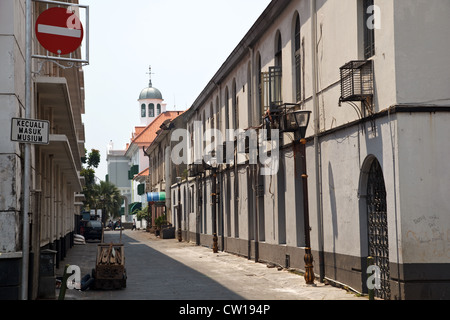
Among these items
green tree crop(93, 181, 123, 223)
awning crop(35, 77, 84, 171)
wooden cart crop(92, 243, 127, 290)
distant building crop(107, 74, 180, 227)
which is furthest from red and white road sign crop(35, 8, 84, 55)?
green tree crop(93, 181, 123, 223)

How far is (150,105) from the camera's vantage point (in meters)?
110

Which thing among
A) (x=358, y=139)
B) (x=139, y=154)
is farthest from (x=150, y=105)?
(x=358, y=139)

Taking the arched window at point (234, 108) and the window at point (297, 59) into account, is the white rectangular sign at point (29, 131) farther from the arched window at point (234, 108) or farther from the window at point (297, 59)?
the arched window at point (234, 108)

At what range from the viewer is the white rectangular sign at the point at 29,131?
10969mm

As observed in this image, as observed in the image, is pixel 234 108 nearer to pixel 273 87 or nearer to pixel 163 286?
pixel 273 87

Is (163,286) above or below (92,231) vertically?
below

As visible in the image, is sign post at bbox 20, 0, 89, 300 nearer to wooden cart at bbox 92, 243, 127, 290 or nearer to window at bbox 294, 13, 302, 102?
wooden cart at bbox 92, 243, 127, 290

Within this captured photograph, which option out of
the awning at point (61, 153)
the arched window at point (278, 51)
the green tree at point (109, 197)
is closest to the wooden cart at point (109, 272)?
the awning at point (61, 153)

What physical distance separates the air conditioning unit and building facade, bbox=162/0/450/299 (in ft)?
0.09

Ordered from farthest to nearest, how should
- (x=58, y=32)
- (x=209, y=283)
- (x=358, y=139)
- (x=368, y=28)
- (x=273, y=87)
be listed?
(x=273, y=87)
(x=209, y=283)
(x=358, y=139)
(x=368, y=28)
(x=58, y=32)

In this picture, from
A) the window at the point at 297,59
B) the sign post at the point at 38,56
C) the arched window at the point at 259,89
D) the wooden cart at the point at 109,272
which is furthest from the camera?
the arched window at the point at 259,89

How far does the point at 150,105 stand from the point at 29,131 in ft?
328

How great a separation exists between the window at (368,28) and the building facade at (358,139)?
0.02m
